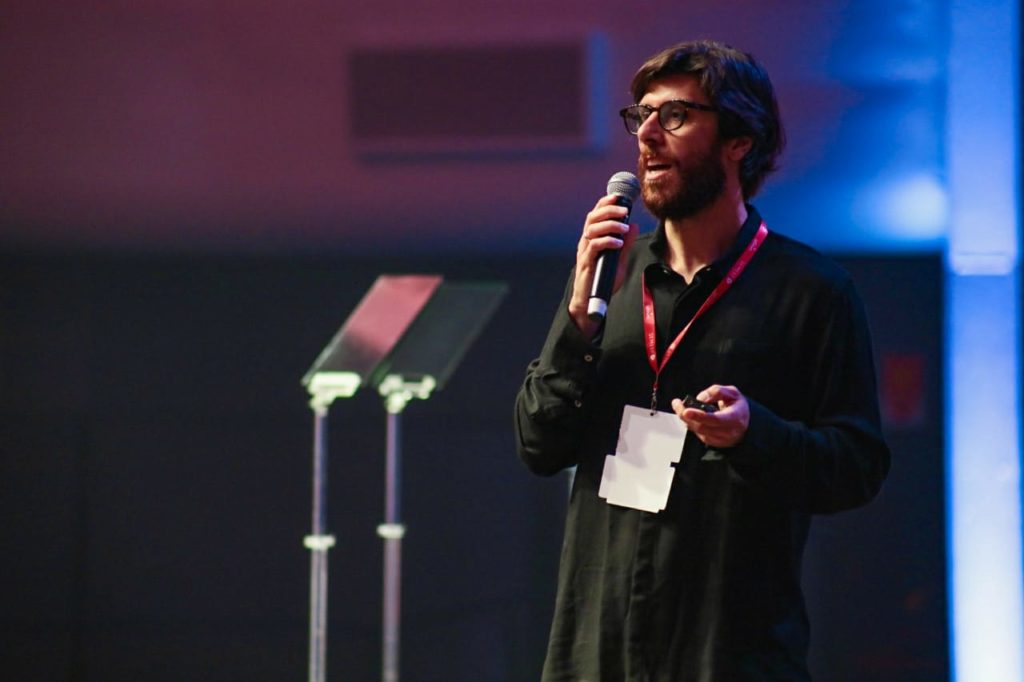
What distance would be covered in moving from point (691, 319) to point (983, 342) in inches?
91.9

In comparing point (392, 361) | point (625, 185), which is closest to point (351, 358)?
point (392, 361)

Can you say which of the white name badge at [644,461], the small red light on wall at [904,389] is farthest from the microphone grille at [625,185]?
the small red light on wall at [904,389]

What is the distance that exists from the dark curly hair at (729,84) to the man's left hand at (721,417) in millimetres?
439

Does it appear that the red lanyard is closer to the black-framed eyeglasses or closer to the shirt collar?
the shirt collar

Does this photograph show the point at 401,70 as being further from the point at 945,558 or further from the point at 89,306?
the point at 945,558

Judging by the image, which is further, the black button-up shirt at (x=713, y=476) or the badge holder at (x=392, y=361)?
the badge holder at (x=392, y=361)

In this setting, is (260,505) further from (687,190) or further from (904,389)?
(687,190)

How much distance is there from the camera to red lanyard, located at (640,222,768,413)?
1521 millimetres

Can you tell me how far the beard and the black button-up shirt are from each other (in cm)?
8

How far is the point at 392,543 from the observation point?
127 inches

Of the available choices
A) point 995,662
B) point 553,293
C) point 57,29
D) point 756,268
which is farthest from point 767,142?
point 57,29

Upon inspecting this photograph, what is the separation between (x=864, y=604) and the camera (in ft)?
11.7

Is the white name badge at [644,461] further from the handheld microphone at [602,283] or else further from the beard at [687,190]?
the beard at [687,190]

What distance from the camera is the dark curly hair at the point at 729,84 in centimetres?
158
